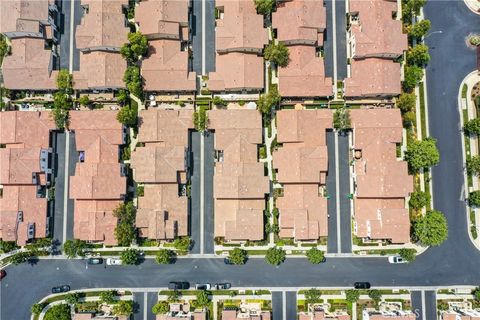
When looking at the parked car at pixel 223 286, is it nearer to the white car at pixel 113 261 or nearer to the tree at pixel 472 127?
the white car at pixel 113 261

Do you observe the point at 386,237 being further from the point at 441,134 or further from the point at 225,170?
the point at 225,170

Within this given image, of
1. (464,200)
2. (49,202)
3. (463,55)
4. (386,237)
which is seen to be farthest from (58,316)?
(463,55)

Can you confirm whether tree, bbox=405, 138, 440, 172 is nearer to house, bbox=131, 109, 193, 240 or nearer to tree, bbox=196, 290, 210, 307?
house, bbox=131, 109, 193, 240

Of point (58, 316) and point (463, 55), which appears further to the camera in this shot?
point (463, 55)

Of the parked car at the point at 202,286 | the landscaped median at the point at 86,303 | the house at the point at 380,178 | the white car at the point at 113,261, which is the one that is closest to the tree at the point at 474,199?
the house at the point at 380,178

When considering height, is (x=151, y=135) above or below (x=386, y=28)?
below

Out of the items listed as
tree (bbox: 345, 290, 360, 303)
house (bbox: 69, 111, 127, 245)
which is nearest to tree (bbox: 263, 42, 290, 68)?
house (bbox: 69, 111, 127, 245)

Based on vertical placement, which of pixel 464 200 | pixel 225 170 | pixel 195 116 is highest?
pixel 195 116
